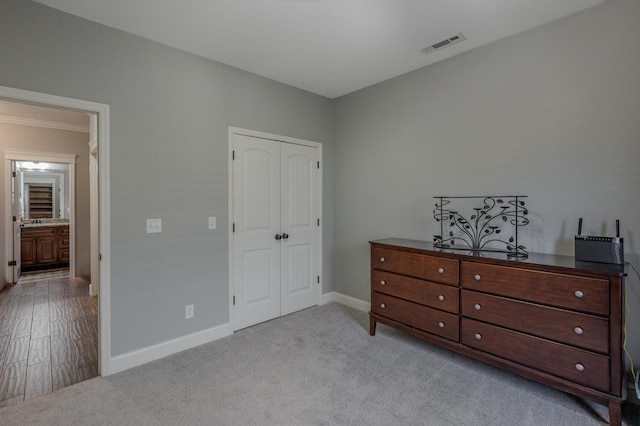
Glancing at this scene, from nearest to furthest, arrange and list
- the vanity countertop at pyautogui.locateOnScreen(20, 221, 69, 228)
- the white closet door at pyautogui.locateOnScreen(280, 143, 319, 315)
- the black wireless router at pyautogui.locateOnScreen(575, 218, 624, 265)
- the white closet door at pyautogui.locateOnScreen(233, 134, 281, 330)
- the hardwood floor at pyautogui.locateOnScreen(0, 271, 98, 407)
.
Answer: the black wireless router at pyautogui.locateOnScreen(575, 218, 624, 265), the hardwood floor at pyautogui.locateOnScreen(0, 271, 98, 407), the white closet door at pyautogui.locateOnScreen(233, 134, 281, 330), the white closet door at pyautogui.locateOnScreen(280, 143, 319, 315), the vanity countertop at pyautogui.locateOnScreen(20, 221, 69, 228)

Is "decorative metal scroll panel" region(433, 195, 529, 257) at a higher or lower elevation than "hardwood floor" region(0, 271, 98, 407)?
higher

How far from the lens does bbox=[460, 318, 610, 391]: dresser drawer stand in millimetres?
1820

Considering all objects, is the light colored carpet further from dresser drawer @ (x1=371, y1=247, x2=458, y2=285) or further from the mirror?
the mirror

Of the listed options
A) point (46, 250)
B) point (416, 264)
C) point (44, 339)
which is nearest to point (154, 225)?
point (44, 339)

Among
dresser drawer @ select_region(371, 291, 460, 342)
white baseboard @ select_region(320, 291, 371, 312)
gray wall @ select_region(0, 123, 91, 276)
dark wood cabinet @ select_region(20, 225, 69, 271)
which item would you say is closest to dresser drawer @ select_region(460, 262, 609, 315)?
dresser drawer @ select_region(371, 291, 460, 342)

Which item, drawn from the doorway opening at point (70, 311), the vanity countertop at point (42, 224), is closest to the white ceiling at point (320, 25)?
the doorway opening at point (70, 311)

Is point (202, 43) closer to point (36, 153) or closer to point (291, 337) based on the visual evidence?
point (291, 337)

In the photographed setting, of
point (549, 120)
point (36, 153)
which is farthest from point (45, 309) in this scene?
point (549, 120)

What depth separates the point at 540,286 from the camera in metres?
2.02

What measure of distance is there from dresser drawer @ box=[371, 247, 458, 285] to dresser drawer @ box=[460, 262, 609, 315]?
0.10 m

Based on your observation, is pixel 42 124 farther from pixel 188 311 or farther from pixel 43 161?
pixel 188 311

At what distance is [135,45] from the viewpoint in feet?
8.32

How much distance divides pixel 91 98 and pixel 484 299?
340 cm

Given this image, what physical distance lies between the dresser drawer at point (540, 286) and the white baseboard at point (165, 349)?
2355 millimetres
